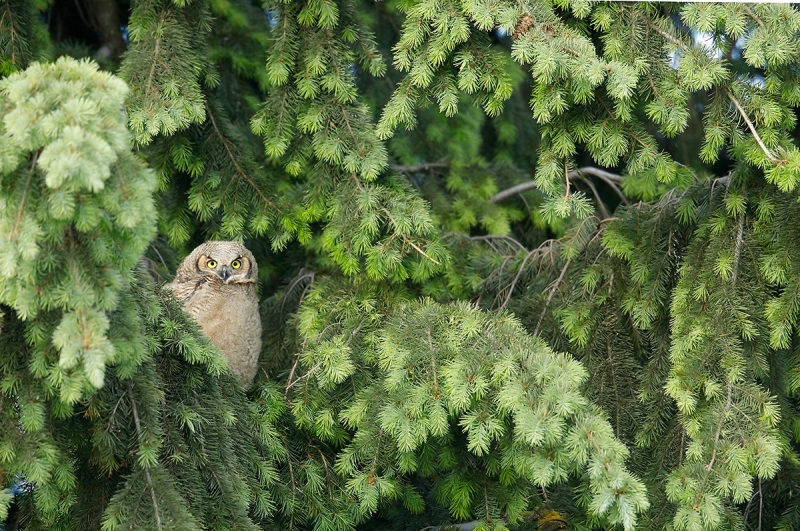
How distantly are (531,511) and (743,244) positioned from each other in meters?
1.23

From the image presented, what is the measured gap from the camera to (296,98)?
3.66 metres

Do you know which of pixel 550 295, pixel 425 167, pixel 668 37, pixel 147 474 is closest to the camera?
pixel 147 474

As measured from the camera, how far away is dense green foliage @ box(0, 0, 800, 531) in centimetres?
227

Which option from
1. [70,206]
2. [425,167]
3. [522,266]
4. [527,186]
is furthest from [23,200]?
[527,186]

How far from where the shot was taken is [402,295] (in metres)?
3.75

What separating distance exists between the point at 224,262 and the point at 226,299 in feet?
0.54

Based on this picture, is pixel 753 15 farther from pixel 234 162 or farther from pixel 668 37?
pixel 234 162

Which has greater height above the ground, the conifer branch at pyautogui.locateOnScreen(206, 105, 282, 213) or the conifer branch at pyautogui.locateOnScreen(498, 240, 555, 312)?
the conifer branch at pyautogui.locateOnScreen(206, 105, 282, 213)

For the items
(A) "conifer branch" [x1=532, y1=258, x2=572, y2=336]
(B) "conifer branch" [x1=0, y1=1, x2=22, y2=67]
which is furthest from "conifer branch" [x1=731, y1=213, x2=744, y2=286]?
(B) "conifer branch" [x1=0, y1=1, x2=22, y2=67]

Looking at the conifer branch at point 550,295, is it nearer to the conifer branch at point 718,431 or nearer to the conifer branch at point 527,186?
the conifer branch at point 718,431

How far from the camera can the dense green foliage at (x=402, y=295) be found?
2266 mm

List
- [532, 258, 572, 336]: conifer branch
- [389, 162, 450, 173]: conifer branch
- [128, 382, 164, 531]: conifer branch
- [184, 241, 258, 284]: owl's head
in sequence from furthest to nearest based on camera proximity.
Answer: [389, 162, 450, 173]: conifer branch < [184, 241, 258, 284]: owl's head < [532, 258, 572, 336]: conifer branch < [128, 382, 164, 531]: conifer branch

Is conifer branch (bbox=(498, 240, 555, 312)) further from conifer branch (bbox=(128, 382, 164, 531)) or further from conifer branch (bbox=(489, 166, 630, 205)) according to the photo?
conifer branch (bbox=(128, 382, 164, 531))

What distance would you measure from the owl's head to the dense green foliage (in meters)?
0.14
